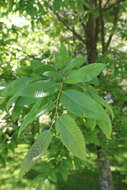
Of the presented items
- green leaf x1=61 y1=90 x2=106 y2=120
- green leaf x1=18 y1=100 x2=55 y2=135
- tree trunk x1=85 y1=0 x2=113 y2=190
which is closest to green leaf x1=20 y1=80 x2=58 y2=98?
green leaf x1=18 y1=100 x2=55 y2=135

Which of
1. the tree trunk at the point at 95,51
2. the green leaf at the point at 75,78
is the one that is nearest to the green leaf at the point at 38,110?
Answer: the green leaf at the point at 75,78

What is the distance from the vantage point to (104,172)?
12.2ft

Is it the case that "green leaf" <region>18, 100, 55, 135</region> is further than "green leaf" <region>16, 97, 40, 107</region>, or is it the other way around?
"green leaf" <region>16, 97, 40, 107</region>

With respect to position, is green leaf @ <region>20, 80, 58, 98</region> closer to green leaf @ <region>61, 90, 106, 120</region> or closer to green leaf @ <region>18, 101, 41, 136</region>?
green leaf @ <region>18, 101, 41, 136</region>

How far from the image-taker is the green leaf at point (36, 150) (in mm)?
800

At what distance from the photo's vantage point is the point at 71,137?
0.75 metres

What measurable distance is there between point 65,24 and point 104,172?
6.89 feet

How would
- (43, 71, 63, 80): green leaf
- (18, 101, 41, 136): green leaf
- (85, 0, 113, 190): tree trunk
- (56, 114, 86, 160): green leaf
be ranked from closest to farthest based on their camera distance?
1. (56, 114, 86, 160): green leaf
2. (18, 101, 41, 136): green leaf
3. (43, 71, 63, 80): green leaf
4. (85, 0, 113, 190): tree trunk

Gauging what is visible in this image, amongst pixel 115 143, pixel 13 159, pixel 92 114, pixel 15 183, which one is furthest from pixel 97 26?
pixel 13 159

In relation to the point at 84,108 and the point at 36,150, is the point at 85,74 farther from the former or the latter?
the point at 36,150

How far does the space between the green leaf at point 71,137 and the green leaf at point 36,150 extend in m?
0.05

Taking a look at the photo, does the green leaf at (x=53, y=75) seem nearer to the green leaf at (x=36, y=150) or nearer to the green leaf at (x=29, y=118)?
the green leaf at (x=29, y=118)

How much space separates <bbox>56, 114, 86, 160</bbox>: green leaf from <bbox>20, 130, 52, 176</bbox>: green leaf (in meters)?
0.05

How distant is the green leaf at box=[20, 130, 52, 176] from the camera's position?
800mm
